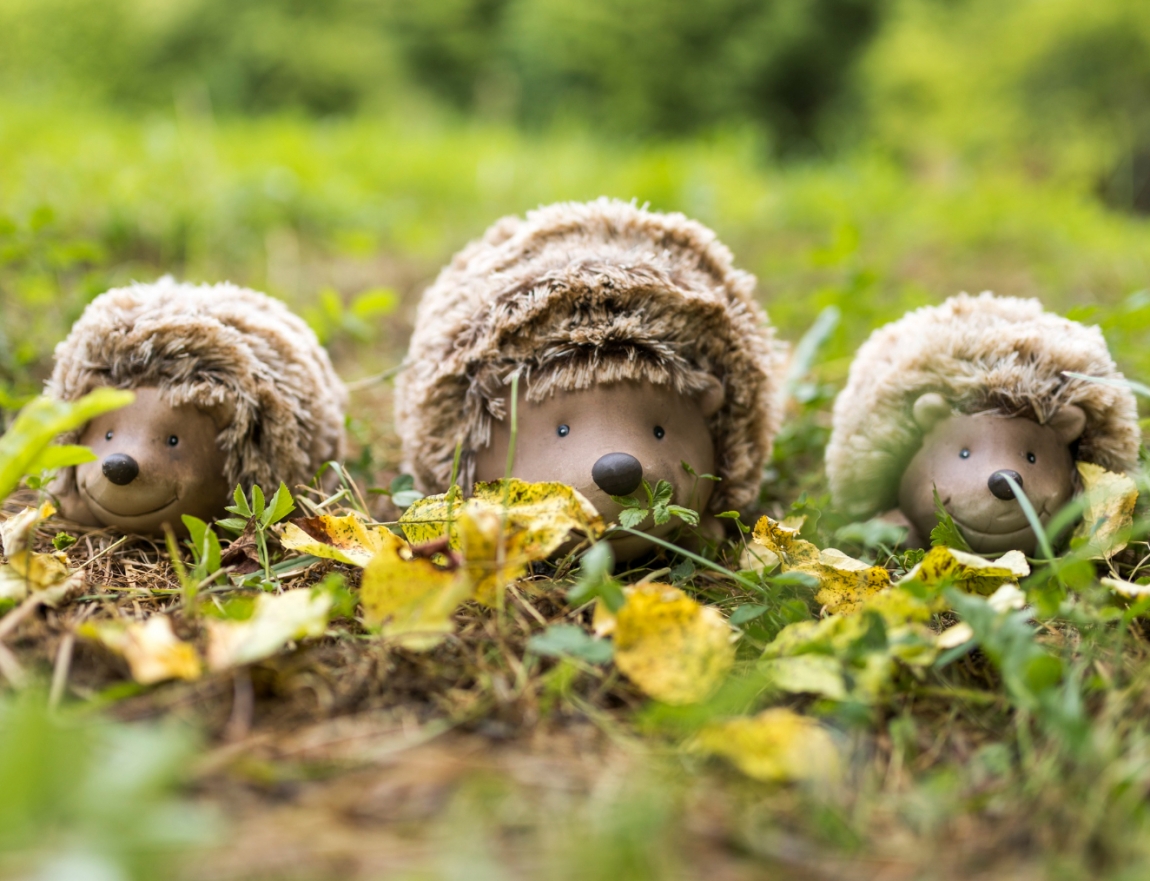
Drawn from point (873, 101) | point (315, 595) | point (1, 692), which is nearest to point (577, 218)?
point (315, 595)

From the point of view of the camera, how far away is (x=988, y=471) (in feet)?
6.16

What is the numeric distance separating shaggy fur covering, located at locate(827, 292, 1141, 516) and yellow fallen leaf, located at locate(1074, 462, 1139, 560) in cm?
18

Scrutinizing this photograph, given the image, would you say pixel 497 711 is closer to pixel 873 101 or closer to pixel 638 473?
pixel 638 473

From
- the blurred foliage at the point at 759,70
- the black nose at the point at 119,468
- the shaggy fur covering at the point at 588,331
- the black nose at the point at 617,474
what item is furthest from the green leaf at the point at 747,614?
the blurred foliage at the point at 759,70

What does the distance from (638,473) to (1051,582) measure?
0.74 m

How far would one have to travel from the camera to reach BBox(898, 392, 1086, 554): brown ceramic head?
186 centimetres

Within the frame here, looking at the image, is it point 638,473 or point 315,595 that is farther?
point 638,473

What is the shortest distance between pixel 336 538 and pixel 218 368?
522 millimetres

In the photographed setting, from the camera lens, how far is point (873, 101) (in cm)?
1459

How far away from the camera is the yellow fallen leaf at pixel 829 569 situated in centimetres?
162

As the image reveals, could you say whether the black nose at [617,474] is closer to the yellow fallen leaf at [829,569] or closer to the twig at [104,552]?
the yellow fallen leaf at [829,569]

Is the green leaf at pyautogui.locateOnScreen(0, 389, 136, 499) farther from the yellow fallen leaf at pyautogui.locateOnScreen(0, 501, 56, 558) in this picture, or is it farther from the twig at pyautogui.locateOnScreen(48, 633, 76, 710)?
the twig at pyautogui.locateOnScreen(48, 633, 76, 710)

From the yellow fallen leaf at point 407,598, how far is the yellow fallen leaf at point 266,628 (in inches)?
2.8

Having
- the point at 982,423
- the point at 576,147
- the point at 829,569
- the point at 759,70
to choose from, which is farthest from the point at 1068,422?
the point at 759,70
